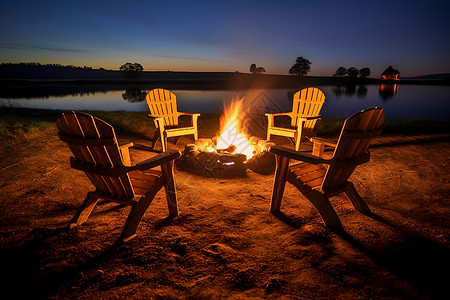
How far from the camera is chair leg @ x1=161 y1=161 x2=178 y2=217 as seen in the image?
2.26 meters

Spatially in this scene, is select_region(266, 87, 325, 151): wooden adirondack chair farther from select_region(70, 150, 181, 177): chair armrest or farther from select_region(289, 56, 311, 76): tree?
select_region(289, 56, 311, 76): tree

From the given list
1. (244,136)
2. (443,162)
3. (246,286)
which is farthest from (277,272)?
(443,162)

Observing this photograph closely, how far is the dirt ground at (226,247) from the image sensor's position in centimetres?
156

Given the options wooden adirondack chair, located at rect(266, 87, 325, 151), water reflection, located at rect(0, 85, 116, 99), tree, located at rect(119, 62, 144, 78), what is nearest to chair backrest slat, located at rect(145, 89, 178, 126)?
wooden adirondack chair, located at rect(266, 87, 325, 151)

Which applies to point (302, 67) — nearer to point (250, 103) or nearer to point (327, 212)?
point (250, 103)

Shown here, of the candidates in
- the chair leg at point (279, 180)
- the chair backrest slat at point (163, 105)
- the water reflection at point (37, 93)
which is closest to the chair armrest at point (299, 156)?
the chair leg at point (279, 180)

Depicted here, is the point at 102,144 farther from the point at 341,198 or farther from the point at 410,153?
the point at 410,153

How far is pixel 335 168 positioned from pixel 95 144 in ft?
6.88

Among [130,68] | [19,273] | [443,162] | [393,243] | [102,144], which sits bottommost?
[19,273]

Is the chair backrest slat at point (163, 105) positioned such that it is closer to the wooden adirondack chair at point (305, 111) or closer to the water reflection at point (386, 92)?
the wooden adirondack chair at point (305, 111)

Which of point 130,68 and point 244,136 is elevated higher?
point 130,68

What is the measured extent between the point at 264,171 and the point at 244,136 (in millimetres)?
1281

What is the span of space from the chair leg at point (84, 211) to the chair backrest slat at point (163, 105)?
10.4 feet

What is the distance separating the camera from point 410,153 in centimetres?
450
